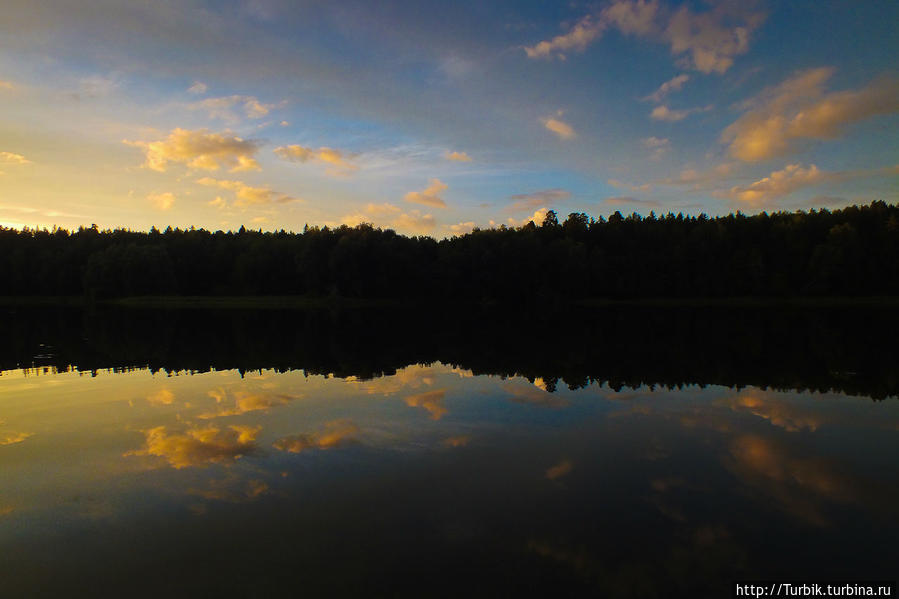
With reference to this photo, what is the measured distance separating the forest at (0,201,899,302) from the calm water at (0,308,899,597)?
75888 millimetres

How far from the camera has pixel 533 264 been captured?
99188mm

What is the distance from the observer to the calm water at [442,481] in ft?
22.9

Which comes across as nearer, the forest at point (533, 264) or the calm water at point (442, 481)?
the calm water at point (442, 481)

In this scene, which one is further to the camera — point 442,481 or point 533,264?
point 533,264

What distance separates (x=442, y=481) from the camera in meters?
10.1

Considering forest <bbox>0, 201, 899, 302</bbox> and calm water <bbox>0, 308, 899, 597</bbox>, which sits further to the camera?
forest <bbox>0, 201, 899, 302</bbox>

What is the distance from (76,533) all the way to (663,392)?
17.6 m

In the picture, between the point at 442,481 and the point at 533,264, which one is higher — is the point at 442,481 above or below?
below

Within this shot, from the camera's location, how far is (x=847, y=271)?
88812 millimetres

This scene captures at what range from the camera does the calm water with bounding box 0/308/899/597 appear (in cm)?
699

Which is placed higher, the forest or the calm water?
the forest

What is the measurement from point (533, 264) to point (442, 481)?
91.2 meters

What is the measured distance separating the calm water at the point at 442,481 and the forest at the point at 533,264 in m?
75.9

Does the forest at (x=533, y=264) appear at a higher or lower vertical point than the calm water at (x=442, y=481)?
higher
